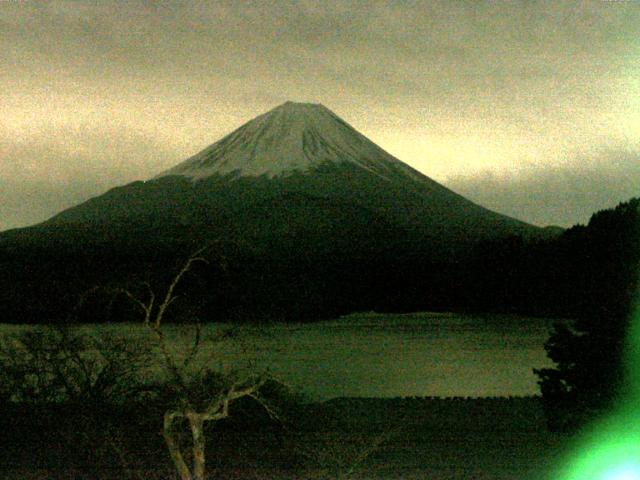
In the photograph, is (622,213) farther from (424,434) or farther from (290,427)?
(290,427)

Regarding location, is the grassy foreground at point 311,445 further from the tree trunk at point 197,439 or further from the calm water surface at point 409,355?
the tree trunk at point 197,439

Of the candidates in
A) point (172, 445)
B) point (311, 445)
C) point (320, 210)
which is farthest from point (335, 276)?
point (172, 445)

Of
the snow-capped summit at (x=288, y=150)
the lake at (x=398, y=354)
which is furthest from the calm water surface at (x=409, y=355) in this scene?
the snow-capped summit at (x=288, y=150)

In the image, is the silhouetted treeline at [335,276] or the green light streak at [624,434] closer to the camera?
the green light streak at [624,434]

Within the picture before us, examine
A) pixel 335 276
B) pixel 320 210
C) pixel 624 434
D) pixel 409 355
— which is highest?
pixel 320 210

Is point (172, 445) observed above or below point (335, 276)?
below

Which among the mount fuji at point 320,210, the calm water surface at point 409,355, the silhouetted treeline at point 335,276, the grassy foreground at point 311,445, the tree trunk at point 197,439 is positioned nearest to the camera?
the tree trunk at point 197,439

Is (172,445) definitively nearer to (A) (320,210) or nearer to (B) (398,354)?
(B) (398,354)

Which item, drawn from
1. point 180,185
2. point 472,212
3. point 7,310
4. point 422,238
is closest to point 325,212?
point 422,238

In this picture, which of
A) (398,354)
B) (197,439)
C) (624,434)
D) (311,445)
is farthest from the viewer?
(398,354)
